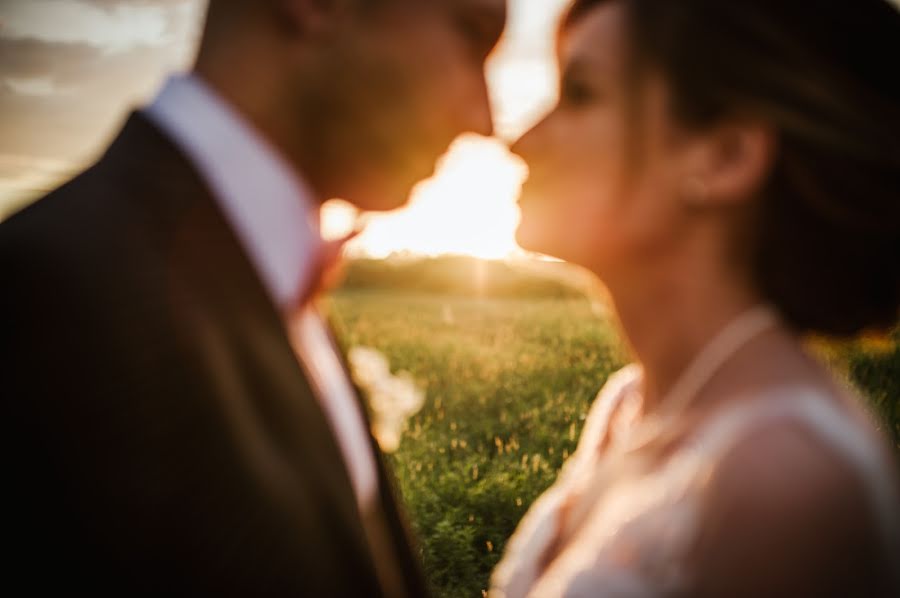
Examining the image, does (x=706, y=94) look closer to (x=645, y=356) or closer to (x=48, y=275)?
(x=645, y=356)

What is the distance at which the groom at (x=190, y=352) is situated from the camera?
4.42 ft

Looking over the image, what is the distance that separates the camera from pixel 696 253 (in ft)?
6.29

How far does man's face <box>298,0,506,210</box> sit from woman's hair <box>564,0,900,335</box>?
720mm

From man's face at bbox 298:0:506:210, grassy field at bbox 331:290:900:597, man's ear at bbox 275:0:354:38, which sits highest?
man's ear at bbox 275:0:354:38

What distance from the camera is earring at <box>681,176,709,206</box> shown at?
1845 mm

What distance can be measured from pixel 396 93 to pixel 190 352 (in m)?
1.18

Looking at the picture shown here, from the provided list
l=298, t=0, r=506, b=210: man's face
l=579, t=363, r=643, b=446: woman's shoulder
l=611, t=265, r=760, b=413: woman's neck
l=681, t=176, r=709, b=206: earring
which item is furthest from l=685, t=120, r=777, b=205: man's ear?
l=298, t=0, r=506, b=210: man's face

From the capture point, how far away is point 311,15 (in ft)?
6.50

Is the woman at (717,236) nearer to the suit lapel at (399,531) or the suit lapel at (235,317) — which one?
the suit lapel at (399,531)

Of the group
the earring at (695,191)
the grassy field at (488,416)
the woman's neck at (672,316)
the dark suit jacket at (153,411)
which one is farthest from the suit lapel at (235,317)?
the grassy field at (488,416)

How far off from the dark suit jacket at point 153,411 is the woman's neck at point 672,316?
995 millimetres

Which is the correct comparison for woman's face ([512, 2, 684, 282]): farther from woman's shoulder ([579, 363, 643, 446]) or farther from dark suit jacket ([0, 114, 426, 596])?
dark suit jacket ([0, 114, 426, 596])

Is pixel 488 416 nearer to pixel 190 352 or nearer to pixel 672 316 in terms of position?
pixel 672 316

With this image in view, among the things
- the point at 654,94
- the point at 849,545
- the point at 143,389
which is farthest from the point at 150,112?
the point at 849,545
